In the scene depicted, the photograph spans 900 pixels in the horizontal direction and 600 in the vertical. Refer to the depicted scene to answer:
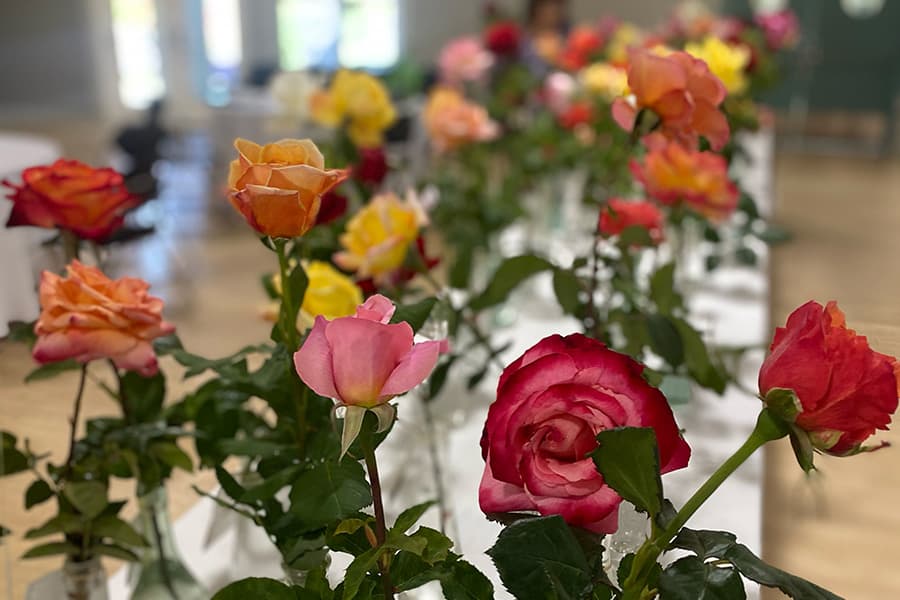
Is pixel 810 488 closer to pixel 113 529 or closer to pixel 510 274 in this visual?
pixel 510 274

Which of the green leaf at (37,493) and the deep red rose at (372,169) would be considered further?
the deep red rose at (372,169)

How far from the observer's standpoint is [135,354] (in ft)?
1.93

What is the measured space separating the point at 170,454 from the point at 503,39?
1.71 metres

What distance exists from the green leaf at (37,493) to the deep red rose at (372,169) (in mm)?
537

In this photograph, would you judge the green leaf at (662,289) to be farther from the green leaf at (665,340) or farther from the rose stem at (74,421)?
the rose stem at (74,421)

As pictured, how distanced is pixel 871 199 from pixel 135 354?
19.4 feet

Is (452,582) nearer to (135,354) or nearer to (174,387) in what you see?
(135,354)

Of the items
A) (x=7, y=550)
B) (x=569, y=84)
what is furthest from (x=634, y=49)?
(x=569, y=84)

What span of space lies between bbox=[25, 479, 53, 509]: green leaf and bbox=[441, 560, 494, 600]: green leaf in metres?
0.35

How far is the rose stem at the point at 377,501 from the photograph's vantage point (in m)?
0.42

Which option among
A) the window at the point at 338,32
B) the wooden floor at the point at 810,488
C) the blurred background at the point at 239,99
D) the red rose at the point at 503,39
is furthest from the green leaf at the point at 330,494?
the window at the point at 338,32

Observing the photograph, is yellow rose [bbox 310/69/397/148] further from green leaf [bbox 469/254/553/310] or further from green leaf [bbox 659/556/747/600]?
green leaf [bbox 659/556/747/600]

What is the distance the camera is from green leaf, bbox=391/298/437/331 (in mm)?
483

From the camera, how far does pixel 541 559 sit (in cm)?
40
